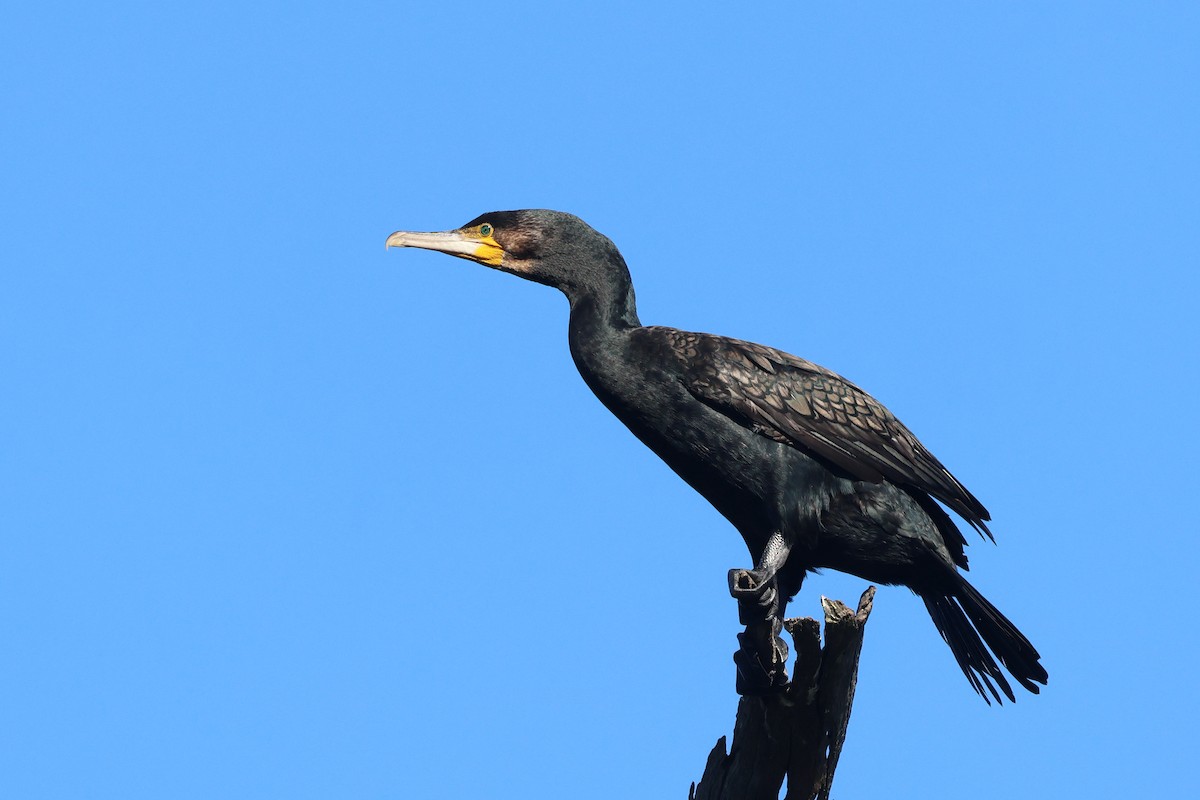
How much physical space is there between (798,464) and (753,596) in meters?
0.69

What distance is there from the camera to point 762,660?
5484mm

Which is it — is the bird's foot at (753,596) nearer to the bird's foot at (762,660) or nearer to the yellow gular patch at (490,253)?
the bird's foot at (762,660)

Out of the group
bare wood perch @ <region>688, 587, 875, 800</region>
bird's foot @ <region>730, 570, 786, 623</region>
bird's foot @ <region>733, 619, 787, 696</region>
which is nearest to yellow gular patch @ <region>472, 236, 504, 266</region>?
bird's foot @ <region>730, 570, 786, 623</region>

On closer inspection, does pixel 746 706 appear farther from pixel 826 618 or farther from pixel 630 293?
pixel 630 293

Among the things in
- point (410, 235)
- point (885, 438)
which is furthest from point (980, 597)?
point (410, 235)

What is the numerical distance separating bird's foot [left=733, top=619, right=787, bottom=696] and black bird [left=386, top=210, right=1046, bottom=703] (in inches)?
10.1

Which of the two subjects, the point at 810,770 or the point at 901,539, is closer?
the point at 810,770

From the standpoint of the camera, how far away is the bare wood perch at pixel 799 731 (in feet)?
17.9

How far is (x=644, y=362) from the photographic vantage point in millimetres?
6172

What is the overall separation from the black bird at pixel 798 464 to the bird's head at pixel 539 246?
0.64 feet

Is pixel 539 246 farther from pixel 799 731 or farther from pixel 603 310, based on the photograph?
pixel 799 731

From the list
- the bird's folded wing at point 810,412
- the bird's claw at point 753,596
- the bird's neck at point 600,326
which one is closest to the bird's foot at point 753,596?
the bird's claw at point 753,596

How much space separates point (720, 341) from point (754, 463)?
58cm

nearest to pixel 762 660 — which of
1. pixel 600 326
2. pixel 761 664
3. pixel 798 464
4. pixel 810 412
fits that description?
pixel 761 664
